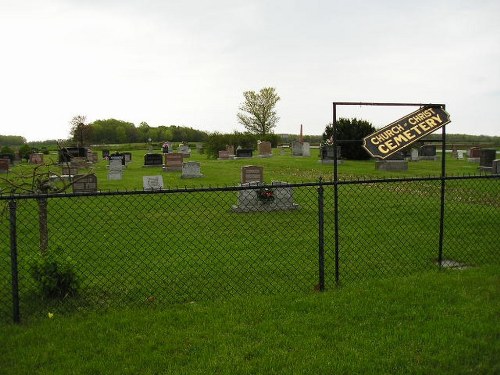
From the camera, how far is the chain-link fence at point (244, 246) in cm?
545

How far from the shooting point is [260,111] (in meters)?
61.8

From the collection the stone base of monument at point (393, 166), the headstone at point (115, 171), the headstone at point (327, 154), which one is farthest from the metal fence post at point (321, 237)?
the headstone at point (327, 154)

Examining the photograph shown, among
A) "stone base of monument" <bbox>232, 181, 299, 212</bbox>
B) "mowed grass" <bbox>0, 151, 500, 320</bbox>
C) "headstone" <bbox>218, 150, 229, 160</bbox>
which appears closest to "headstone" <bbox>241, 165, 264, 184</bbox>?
"mowed grass" <bbox>0, 151, 500, 320</bbox>

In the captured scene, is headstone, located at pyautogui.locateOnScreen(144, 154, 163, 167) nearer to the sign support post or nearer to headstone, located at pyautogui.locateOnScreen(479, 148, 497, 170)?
headstone, located at pyautogui.locateOnScreen(479, 148, 497, 170)

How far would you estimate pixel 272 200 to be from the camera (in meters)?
11.9

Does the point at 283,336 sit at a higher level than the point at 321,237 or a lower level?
lower

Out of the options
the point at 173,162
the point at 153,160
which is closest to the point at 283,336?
the point at 173,162

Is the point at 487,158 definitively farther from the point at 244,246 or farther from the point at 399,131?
the point at 399,131

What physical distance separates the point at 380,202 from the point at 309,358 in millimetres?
9160

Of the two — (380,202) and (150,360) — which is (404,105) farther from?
(380,202)

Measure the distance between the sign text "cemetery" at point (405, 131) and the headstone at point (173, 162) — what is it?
18.7 m

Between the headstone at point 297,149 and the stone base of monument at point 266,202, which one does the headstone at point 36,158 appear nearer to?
the headstone at point 297,149

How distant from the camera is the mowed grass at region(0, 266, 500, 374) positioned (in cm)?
363

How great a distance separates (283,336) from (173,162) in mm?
20276
